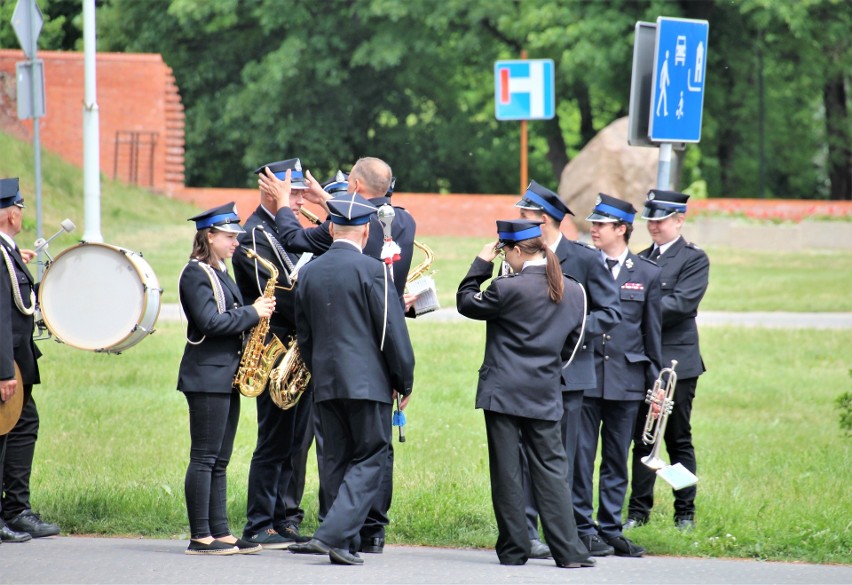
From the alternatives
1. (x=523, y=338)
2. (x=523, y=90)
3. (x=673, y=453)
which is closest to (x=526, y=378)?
(x=523, y=338)

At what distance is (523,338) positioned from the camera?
23.2ft

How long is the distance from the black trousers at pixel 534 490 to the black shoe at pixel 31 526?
2680 millimetres

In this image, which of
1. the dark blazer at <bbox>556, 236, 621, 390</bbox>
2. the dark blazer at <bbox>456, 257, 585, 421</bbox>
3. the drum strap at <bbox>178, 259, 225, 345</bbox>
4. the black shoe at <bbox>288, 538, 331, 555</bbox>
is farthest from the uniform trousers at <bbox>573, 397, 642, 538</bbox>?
the drum strap at <bbox>178, 259, 225, 345</bbox>

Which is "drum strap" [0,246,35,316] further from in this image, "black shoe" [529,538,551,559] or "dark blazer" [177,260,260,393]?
"black shoe" [529,538,551,559]

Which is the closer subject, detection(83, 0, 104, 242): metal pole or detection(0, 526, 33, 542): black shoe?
detection(0, 526, 33, 542): black shoe

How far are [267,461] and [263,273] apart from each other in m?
1.09

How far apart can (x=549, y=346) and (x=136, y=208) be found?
1940cm

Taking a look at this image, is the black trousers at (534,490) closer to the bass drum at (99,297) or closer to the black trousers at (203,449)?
the black trousers at (203,449)

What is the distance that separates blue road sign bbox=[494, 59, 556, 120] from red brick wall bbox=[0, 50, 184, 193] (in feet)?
26.8

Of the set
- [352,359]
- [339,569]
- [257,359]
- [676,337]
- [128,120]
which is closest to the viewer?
[339,569]

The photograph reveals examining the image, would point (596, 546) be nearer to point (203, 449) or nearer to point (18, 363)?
point (203, 449)

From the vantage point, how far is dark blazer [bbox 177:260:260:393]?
7109 mm

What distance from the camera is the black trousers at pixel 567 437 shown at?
24.8ft

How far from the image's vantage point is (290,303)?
303 inches
